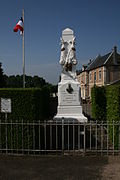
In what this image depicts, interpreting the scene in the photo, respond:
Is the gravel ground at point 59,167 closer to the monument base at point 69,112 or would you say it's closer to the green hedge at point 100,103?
the monument base at point 69,112

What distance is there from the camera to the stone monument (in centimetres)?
1132

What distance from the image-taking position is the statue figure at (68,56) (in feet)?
39.1

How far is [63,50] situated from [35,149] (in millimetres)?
7173

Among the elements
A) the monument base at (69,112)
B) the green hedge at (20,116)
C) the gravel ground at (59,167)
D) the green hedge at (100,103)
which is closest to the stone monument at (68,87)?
the monument base at (69,112)

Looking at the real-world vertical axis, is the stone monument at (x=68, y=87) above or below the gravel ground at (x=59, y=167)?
above

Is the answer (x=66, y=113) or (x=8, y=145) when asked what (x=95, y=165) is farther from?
(x=66, y=113)

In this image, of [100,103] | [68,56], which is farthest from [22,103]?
[100,103]

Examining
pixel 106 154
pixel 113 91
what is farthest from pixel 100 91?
pixel 106 154

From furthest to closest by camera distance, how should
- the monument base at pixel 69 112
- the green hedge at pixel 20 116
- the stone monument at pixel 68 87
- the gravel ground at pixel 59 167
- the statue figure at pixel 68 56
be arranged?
the statue figure at pixel 68 56
the stone monument at pixel 68 87
the monument base at pixel 69 112
the green hedge at pixel 20 116
the gravel ground at pixel 59 167

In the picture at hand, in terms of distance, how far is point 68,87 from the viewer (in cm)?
1145

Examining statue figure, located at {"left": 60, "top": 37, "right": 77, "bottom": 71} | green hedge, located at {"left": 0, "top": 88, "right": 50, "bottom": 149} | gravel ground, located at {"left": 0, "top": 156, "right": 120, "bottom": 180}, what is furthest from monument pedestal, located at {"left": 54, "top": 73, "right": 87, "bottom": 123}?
gravel ground, located at {"left": 0, "top": 156, "right": 120, "bottom": 180}

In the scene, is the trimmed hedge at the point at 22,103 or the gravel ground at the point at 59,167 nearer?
the gravel ground at the point at 59,167

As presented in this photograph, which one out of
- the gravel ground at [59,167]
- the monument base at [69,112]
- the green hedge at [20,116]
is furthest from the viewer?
the monument base at [69,112]

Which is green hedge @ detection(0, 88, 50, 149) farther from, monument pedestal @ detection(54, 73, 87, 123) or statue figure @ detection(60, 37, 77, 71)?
statue figure @ detection(60, 37, 77, 71)
